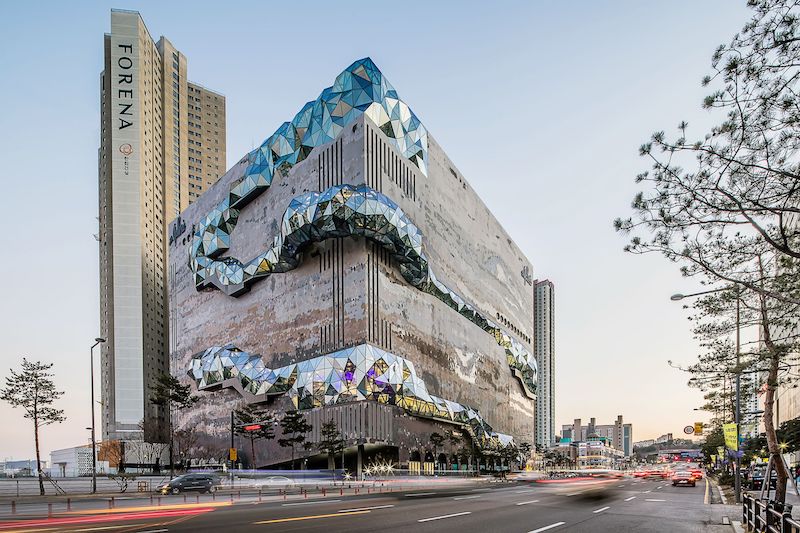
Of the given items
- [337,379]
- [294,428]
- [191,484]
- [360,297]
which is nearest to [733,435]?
[191,484]

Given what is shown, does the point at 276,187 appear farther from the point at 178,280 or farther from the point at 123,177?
the point at 123,177

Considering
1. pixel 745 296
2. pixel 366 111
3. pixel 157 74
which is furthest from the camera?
pixel 157 74

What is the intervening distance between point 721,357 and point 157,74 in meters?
161

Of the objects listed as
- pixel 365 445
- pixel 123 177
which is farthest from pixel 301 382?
pixel 123 177

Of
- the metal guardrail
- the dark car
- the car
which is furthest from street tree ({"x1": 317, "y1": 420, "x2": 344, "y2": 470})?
the metal guardrail

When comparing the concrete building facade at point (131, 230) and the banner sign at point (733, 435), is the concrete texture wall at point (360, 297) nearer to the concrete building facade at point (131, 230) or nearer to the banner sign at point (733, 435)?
the concrete building facade at point (131, 230)

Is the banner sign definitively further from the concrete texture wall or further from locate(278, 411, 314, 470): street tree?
locate(278, 411, 314, 470): street tree

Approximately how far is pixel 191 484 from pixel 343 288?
108ft

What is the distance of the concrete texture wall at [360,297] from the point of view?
63469 mm

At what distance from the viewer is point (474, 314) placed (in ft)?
294

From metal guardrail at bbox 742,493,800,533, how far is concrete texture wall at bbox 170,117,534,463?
47.3 meters

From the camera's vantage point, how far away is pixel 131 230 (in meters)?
126

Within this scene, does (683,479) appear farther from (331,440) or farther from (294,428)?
(294,428)

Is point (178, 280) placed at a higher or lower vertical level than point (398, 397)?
higher
